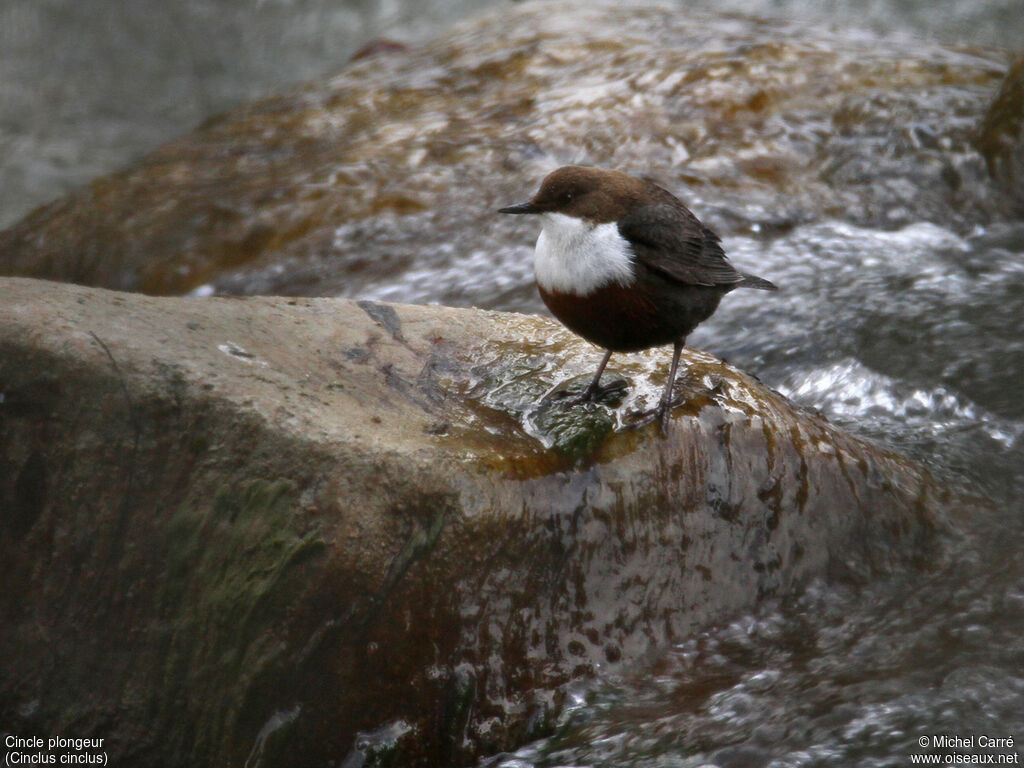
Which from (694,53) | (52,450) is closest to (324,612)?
(52,450)

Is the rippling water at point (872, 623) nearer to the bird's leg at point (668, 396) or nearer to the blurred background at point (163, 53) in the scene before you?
the bird's leg at point (668, 396)

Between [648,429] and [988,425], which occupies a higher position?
[648,429]

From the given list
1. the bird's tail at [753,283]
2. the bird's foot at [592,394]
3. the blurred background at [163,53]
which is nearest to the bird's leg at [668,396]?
the bird's foot at [592,394]

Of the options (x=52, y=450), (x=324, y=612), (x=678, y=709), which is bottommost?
(x=678, y=709)

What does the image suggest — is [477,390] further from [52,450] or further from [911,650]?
[911,650]

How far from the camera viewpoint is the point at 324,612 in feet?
8.83

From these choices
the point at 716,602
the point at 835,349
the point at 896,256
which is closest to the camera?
the point at 716,602

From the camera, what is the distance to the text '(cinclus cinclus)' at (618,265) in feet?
10.6

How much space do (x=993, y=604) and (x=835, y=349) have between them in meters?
1.78

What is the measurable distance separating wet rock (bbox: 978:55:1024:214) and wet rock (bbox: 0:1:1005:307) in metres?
0.10

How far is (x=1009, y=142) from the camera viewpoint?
5.91 meters

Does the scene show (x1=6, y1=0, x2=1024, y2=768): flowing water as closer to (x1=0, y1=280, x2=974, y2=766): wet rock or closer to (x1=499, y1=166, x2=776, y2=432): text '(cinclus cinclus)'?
(x1=0, y1=280, x2=974, y2=766): wet rock

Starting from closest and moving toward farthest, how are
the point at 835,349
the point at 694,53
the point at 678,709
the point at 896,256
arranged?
1. the point at 678,709
2. the point at 835,349
3. the point at 896,256
4. the point at 694,53

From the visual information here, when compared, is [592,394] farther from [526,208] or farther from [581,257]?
[526,208]
